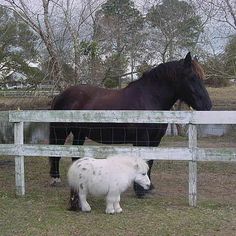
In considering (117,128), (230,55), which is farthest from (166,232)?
(230,55)

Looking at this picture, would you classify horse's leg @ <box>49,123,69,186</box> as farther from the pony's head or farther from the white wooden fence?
the pony's head

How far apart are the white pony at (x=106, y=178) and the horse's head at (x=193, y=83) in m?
1.66

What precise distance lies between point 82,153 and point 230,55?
8100mm

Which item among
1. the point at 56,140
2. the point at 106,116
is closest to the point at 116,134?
the point at 106,116

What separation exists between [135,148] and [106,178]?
0.69 m

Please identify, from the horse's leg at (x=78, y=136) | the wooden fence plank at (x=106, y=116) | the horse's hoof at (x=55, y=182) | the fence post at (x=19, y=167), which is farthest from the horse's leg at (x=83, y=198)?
the horse's leg at (x=78, y=136)

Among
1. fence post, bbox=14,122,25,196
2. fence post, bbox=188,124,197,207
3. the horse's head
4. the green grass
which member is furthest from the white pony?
the horse's head

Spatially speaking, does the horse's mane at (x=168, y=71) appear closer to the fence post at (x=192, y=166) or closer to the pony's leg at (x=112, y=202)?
the fence post at (x=192, y=166)

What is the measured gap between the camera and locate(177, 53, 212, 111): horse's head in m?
6.50

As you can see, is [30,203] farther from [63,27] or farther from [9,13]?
[9,13]

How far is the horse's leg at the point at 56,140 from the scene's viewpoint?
7.02 m

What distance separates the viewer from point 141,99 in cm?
671

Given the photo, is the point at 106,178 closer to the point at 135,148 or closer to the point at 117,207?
the point at 117,207

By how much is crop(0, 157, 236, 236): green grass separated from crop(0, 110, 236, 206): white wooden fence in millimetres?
342
